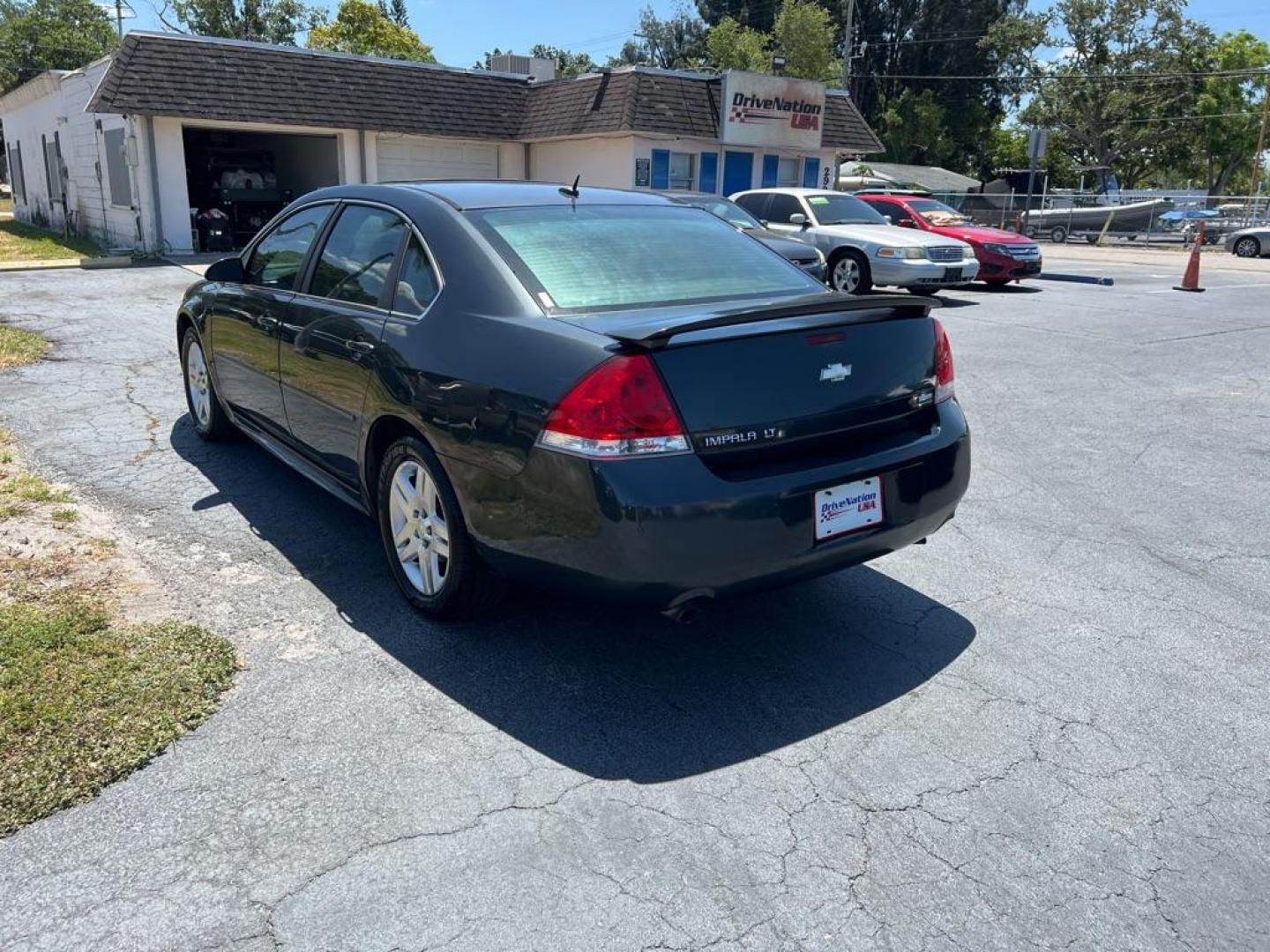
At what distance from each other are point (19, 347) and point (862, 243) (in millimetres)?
10626

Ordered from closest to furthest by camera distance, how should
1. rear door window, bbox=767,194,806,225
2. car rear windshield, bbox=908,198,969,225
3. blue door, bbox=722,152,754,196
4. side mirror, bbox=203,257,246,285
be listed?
1. side mirror, bbox=203,257,246,285
2. rear door window, bbox=767,194,806,225
3. car rear windshield, bbox=908,198,969,225
4. blue door, bbox=722,152,754,196

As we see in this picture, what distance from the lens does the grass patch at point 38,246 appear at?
19391 millimetres

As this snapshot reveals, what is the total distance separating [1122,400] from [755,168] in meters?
19.0

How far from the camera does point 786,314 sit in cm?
346

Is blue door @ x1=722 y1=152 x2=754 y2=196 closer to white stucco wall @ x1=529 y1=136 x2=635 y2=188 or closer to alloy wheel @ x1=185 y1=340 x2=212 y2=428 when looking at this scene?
white stucco wall @ x1=529 y1=136 x2=635 y2=188

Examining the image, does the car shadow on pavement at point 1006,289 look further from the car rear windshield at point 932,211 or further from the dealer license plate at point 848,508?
the dealer license plate at point 848,508

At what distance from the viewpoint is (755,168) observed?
2588 centimetres

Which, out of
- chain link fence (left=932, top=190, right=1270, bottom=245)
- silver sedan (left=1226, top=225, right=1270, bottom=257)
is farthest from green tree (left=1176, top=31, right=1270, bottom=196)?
silver sedan (left=1226, top=225, right=1270, bottom=257)

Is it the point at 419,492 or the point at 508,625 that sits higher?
the point at 419,492

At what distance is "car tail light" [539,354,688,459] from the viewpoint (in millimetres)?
3127

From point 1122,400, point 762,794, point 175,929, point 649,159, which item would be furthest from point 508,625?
point 649,159

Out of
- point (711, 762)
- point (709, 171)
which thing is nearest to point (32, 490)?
point (711, 762)

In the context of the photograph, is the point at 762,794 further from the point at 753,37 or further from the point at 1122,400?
the point at 753,37

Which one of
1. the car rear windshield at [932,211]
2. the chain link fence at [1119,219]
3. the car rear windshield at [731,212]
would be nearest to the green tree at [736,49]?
the chain link fence at [1119,219]
